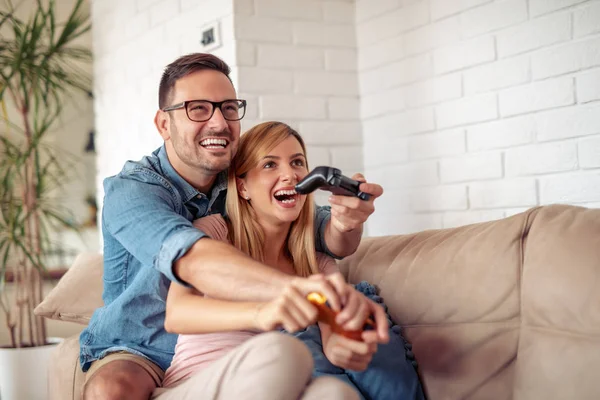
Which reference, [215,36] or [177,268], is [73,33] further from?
[177,268]

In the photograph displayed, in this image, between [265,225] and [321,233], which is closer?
[265,225]

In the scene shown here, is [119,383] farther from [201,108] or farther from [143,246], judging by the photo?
[201,108]

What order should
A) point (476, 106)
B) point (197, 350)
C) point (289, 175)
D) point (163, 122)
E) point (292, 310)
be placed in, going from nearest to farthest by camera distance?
1. point (292, 310)
2. point (197, 350)
3. point (289, 175)
4. point (163, 122)
5. point (476, 106)

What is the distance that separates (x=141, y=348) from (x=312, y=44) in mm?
1447

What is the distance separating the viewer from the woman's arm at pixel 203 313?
136 cm

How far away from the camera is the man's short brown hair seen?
1917mm

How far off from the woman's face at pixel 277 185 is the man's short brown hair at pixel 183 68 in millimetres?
297

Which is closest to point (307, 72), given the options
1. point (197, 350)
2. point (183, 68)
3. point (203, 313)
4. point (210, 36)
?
point (210, 36)

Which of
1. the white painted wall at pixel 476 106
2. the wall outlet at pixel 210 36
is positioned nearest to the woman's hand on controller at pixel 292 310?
the white painted wall at pixel 476 106

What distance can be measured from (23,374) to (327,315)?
2166mm

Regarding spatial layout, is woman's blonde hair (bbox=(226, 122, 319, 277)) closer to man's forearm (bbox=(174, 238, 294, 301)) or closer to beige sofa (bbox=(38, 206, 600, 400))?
beige sofa (bbox=(38, 206, 600, 400))

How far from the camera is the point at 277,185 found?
6.05 feet

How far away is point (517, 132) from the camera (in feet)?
7.55

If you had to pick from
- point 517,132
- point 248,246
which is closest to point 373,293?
point 248,246
